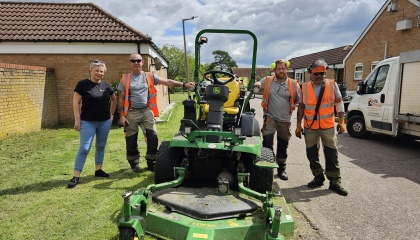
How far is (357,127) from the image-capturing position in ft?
28.5

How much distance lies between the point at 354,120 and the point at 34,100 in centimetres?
965

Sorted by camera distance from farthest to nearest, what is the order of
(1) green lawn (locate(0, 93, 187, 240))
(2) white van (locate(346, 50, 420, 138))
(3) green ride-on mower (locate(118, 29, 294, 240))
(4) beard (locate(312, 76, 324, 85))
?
1. (2) white van (locate(346, 50, 420, 138))
2. (4) beard (locate(312, 76, 324, 85))
3. (1) green lawn (locate(0, 93, 187, 240))
4. (3) green ride-on mower (locate(118, 29, 294, 240))

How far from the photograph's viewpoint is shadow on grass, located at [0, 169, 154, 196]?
448 centimetres

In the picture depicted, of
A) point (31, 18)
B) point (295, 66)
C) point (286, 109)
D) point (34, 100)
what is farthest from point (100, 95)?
point (295, 66)

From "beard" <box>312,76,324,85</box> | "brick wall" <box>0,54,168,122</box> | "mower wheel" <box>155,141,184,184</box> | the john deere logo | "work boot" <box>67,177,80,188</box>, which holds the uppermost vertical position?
"brick wall" <box>0,54,168,122</box>

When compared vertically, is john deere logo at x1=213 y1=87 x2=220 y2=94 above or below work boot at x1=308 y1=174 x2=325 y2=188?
above

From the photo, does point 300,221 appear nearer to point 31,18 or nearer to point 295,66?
point 31,18

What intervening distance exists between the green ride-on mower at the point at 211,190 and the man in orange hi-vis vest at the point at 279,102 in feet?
1.58

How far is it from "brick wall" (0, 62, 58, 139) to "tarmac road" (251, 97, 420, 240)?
7271mm

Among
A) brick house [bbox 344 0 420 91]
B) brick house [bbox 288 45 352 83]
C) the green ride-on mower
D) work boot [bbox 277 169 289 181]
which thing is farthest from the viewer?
brick house [bbox 288 45 352 83]

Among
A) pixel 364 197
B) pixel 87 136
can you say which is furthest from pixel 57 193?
pixel 364 197

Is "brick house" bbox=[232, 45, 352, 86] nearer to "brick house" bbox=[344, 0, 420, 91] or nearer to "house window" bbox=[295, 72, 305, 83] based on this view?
"house window" bbox=[295, 72, 305, 83]

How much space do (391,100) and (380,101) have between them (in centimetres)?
35

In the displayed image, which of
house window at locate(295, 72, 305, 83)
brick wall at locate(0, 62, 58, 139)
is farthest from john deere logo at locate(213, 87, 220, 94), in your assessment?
house window at locate(295, 72, 305, 83)
